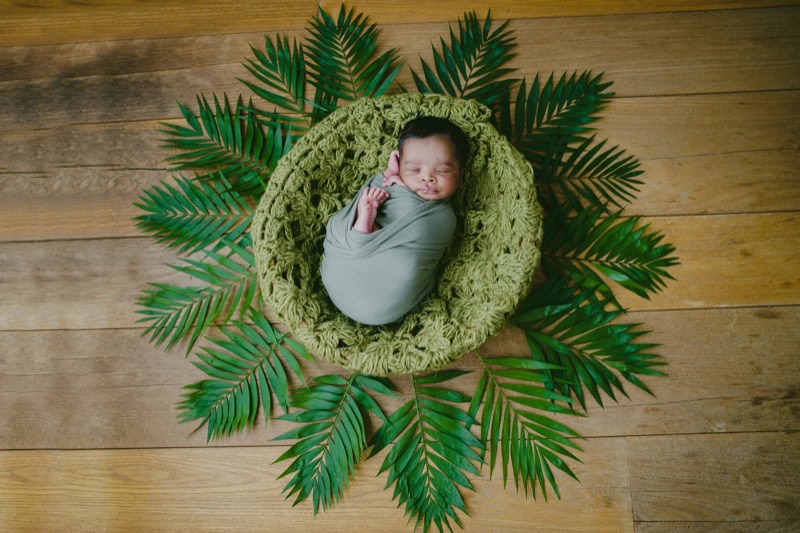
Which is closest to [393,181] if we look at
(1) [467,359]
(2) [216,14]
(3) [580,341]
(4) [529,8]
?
(1) [467,359]

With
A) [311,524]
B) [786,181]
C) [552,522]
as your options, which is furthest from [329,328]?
[786,181]

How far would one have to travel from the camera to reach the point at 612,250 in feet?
4.35

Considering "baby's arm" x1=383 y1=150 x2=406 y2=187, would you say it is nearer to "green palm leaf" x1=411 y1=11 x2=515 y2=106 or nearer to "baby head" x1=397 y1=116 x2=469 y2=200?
"baby head" x1=397 y1=116 x2=469 y2=200

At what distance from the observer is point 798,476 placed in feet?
4.48

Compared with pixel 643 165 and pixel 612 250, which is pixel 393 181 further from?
pixel 643 165

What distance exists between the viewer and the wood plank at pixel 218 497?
139 centimetres

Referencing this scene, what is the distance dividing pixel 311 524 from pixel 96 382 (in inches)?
30.6

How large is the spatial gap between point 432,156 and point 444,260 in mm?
314

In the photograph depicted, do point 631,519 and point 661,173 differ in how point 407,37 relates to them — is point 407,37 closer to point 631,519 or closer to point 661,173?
point 661,173

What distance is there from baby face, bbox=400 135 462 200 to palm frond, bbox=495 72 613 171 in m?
0.23

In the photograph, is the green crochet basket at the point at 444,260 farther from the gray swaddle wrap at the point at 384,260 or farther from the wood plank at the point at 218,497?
the wood plank at the point at 218,497

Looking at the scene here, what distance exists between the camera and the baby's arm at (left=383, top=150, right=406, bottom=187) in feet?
4.47

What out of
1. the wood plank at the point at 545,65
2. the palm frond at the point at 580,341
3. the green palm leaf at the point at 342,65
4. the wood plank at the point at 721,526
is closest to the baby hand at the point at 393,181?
the green palm leaf at the point at 342,65

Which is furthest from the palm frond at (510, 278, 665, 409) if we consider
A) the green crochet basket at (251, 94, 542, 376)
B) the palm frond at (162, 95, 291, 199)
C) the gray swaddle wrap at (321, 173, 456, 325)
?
the palm frond at (162, 95, 291, 199)
